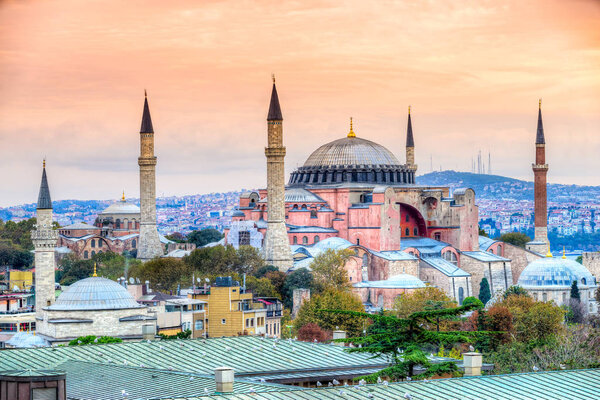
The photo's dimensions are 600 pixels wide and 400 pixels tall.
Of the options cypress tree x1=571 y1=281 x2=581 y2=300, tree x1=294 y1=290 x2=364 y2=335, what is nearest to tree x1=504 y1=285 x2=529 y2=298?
cypress tree x1=571 y1=281 x2=581 y2=300

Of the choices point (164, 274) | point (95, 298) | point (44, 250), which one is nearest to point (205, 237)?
point (164, 274)

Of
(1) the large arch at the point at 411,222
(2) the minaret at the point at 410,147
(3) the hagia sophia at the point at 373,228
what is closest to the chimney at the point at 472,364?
(3) the hagia sophia at the point at 373,228

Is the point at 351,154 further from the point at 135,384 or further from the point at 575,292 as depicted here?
the point at 135,384

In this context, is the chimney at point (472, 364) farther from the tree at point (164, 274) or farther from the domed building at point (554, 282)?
the domed building at point (554, 282)

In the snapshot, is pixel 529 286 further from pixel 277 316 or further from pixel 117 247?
pixel 117 247

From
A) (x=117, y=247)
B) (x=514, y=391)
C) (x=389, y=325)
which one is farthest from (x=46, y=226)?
(x=117, y=247)

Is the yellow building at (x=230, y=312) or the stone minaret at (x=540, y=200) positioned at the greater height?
the stone minaret at (x=540, y=200)
